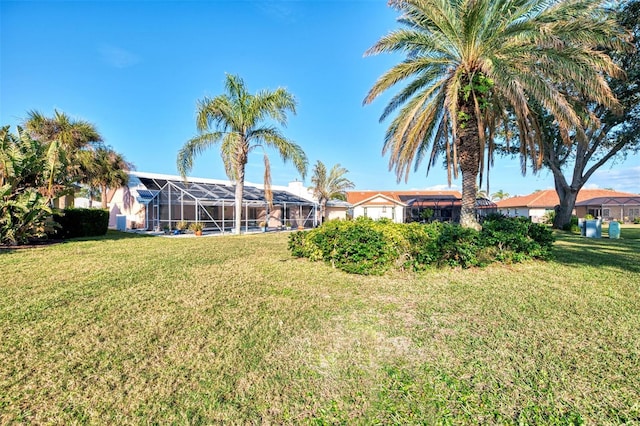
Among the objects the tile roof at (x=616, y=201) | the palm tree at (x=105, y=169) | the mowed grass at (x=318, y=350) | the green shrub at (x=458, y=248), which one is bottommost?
the mowed grass at (x=318, y=350)

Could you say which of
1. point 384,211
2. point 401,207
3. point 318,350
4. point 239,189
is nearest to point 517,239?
point 318,350

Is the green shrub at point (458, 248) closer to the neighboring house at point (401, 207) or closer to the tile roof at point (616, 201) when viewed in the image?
the neighboring house at point (401, 207)

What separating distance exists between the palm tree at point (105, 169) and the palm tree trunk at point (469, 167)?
24145 millimetres

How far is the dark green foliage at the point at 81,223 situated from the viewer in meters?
16.9

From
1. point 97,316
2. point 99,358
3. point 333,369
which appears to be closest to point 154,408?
point 99,358

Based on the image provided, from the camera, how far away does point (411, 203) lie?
124ft

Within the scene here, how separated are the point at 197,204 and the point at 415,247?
1786 cm

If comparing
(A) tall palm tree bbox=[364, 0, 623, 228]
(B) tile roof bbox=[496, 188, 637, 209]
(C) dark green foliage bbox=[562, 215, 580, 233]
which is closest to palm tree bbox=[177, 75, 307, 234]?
(A) tall palm tree bbox=[364, 0, 623, 228]

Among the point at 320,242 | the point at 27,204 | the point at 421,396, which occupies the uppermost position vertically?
the point at 27,204

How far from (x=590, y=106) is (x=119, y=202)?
3620 centimetres

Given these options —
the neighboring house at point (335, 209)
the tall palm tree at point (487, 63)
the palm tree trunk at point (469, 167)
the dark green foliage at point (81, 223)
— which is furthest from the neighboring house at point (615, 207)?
the dark green foliage at point (81, 223)

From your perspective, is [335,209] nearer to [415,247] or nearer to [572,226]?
[572,226]

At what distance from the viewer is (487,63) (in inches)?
327

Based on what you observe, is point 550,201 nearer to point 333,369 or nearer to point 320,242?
point 320,242
